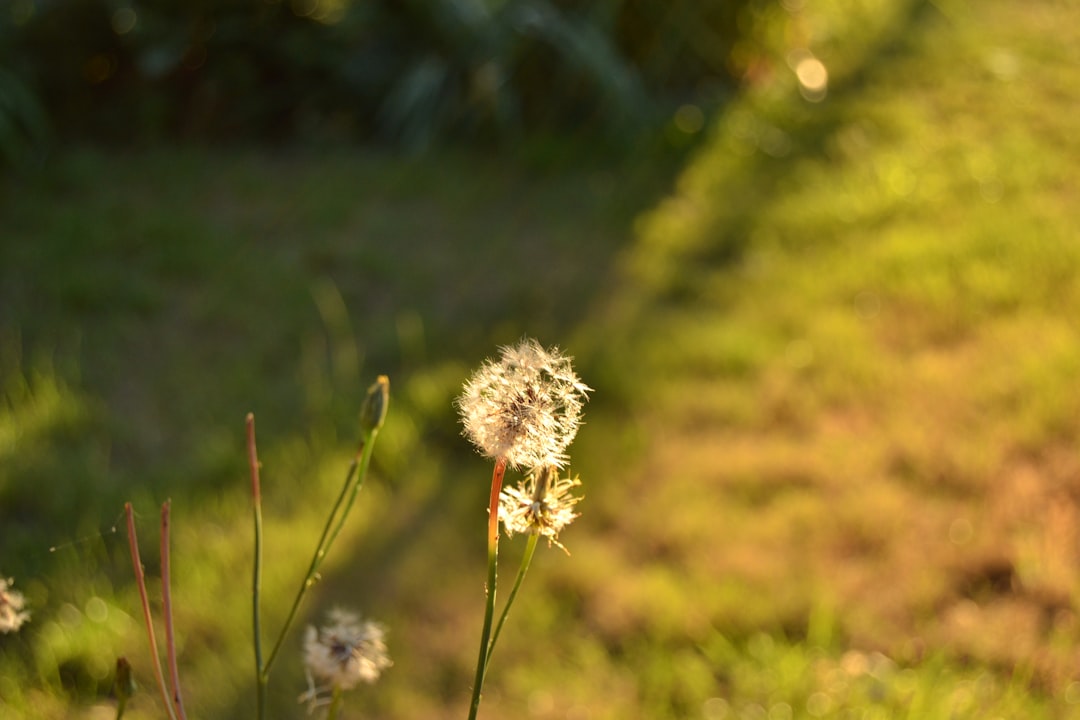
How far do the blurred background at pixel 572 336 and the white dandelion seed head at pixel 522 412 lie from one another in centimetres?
113

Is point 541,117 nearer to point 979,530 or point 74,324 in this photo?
point 74,324

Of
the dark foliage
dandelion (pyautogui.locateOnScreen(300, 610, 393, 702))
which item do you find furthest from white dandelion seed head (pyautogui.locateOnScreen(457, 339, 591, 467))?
the dark foliage

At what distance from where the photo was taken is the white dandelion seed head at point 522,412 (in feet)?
2.77

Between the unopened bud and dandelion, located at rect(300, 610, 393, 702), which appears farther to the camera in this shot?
dandelion, located at rect(300, 610, 393, 702)

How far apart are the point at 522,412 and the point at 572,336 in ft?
8.16

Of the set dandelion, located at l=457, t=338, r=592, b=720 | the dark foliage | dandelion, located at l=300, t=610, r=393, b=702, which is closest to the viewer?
dandelion, located at l=457, t=338, r=592, b=720

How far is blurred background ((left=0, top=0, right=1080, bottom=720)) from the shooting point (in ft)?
7.52

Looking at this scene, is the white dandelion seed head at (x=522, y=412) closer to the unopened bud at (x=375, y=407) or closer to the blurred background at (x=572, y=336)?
the unopened bud at (x=375, y=407)

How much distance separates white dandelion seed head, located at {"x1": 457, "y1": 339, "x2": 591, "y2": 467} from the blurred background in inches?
44.4

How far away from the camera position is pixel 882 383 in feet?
10.1

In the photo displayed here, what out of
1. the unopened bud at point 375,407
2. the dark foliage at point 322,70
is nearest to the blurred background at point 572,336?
the dark foliage at point 322,70

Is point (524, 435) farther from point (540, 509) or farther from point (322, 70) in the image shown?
point (322, 70)

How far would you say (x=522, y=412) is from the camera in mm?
856

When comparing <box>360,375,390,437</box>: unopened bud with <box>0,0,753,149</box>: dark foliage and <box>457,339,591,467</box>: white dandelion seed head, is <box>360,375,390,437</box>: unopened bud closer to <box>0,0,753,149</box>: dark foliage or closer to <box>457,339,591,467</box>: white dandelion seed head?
<box>457,339,591,467</box>: white dandelion seed head
